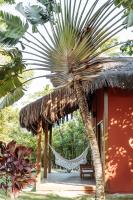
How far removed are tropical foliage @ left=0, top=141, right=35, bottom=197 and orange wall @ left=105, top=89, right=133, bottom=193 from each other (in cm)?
539

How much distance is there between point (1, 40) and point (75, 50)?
1514mm

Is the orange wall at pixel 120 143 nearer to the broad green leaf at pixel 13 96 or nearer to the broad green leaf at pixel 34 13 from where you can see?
the broad green leaf at pixel 13 96

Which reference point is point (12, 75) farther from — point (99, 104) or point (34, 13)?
point (99, 104)

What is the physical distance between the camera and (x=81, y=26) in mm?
8312

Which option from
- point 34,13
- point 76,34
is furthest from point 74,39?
point 34,13

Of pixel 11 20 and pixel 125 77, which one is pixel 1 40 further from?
pixel 125 77

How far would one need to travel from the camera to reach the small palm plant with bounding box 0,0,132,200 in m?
8.13

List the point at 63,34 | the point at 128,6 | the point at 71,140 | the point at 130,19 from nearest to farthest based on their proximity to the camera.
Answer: the point at 128,6
the point at 130,19
the point at 63,34
the point at 71,140

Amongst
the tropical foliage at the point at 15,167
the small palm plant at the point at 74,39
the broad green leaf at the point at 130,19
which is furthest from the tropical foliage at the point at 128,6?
the tropical foliage at the point at 15,167

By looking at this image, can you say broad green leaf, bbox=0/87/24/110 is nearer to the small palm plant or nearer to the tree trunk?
the small palm plant

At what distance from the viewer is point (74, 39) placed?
826 centimetres

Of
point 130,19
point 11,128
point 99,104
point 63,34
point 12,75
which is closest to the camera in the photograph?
point 130,19

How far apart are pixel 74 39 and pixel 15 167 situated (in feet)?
11.9

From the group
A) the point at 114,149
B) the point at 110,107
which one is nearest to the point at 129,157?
the point at 114,149
